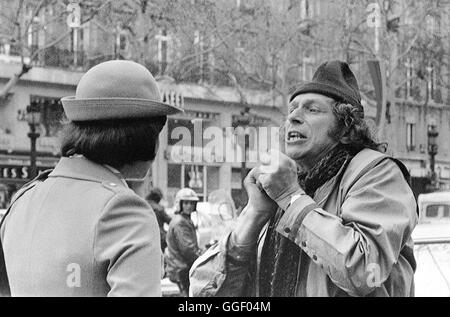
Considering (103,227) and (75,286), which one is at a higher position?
(103,227)

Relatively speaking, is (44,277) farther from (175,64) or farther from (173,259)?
(175,64)

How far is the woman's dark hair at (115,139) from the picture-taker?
6.22ft

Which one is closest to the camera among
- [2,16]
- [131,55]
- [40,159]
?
[2,16]

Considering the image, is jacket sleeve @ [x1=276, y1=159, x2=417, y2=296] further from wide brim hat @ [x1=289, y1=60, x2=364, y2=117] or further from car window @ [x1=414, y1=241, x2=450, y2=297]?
car window @ [x1=414, y1=241, x2=450, y2=297]

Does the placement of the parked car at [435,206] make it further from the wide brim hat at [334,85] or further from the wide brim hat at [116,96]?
the wide brim hat at [116,96]

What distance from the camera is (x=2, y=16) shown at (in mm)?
17000

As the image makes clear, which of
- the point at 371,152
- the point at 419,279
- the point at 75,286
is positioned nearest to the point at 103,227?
the point at 75,286

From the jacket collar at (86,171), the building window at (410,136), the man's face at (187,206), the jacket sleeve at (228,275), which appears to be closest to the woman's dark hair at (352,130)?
the jacket sleeve at (228,275)

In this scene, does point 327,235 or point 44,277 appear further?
point 327,235

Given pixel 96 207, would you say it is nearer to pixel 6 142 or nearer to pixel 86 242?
pixel 86 242

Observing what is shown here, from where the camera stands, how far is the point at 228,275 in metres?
2.29
